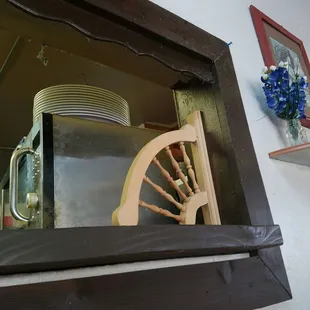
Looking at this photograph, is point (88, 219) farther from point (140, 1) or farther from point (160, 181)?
point (140, 1)

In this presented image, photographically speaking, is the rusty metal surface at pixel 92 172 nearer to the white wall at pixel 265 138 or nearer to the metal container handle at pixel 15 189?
the metal container handle at pixel 15 189

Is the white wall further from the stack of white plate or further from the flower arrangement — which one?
the stack of white plate

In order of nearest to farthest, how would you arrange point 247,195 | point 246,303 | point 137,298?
point 137,298 → point 246,303 → point 247,195

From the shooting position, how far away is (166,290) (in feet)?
1.76

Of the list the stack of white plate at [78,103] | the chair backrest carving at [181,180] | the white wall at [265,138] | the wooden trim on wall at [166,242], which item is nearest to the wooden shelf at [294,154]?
the white wall at [265,138]

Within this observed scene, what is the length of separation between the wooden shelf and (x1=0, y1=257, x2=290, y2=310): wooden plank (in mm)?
321

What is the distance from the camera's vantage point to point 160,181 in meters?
0.79

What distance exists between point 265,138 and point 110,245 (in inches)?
24.4

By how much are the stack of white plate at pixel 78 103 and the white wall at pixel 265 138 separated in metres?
0.26

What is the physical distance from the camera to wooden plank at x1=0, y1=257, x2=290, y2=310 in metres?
0.42

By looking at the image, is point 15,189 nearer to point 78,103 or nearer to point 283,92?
point 78,103

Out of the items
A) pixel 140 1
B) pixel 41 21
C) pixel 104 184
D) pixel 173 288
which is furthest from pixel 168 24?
pixel 173 288

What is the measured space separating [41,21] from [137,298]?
0.51 metres

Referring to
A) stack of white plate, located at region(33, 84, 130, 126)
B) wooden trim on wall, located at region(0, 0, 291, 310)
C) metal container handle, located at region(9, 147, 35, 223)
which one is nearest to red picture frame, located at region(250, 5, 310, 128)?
wooden trim on wall, located at region(0, 0, 291, 310)
